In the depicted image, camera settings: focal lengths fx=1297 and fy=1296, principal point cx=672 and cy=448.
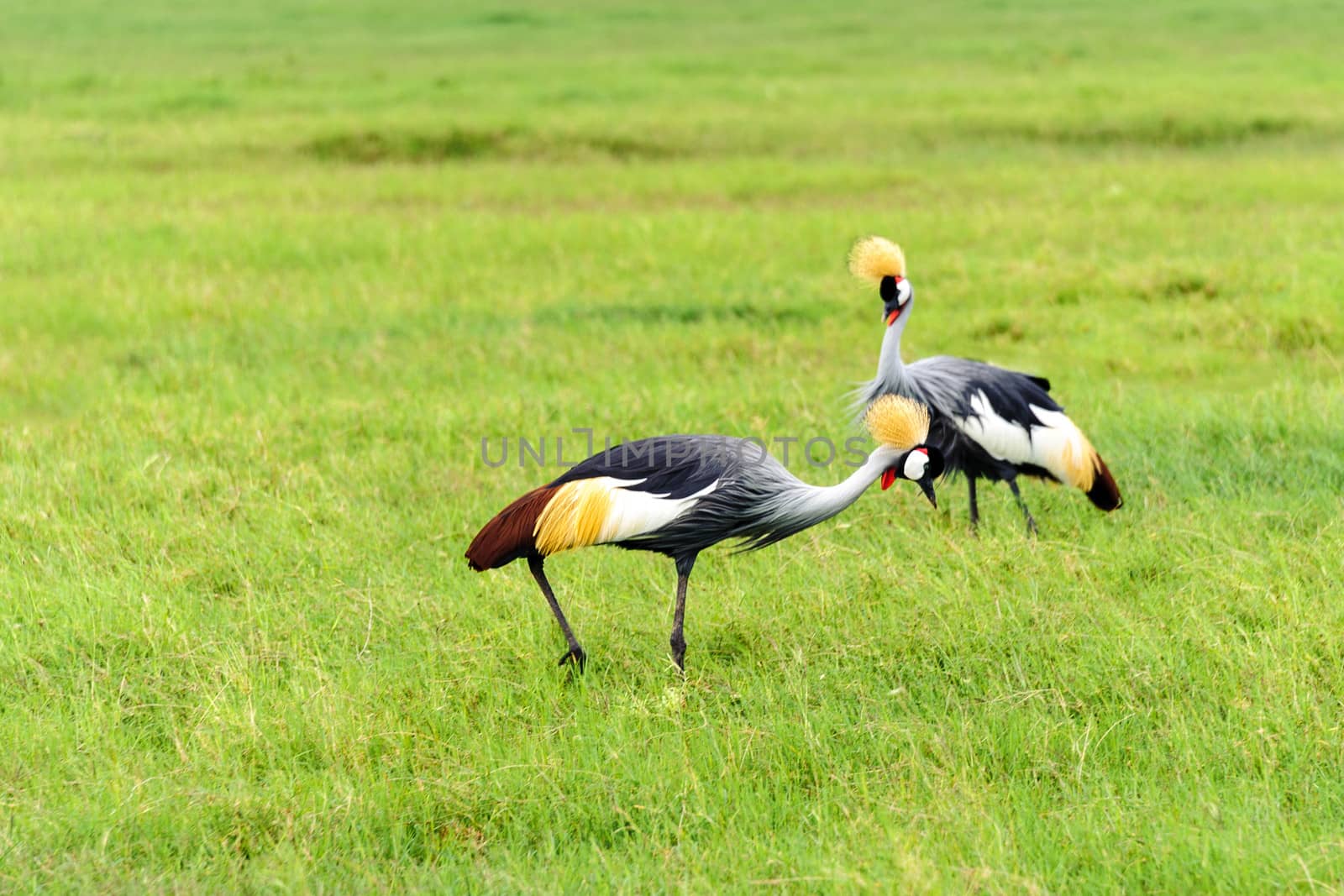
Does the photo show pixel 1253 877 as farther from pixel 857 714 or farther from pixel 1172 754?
pixel 857 714

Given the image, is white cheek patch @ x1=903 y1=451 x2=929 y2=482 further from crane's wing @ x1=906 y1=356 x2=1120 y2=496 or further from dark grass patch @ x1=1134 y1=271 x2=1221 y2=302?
dark grass patch @ x1=1134 y1=271 x2=1221 y2=302

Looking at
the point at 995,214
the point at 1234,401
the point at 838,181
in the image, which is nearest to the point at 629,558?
the point at 1234,401

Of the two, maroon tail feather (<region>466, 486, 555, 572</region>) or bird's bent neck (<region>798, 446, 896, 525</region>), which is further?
maroon tail feather (<region>466, 486, 555, 572</region>)

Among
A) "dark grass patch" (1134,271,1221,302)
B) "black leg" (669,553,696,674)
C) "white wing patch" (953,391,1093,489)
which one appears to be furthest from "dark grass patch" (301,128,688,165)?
"black leg" (669,553,696,674)

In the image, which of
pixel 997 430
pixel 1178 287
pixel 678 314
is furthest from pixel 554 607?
pixel 1178 287

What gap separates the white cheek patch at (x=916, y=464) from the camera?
11.6 ft

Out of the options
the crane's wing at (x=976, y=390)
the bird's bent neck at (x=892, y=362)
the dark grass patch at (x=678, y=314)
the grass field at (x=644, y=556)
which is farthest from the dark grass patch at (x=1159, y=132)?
the bird's bent neck at (x=892, y=362)

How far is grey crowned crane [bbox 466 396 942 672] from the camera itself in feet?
12.1

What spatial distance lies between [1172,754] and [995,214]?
8082mm

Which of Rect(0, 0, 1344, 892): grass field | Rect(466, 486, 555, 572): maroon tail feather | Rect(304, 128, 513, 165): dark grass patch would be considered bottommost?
Rect(0, 0, 1344, 892): grass field

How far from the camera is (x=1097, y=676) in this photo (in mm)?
3846

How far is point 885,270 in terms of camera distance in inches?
185

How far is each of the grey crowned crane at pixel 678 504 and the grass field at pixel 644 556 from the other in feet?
1.41

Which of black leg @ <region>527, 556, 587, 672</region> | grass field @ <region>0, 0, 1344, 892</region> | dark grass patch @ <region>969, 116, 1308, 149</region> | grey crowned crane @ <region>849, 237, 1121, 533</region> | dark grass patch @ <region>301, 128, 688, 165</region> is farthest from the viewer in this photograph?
dark grass patch @ <region>969, 116, 1308, 149</region>
